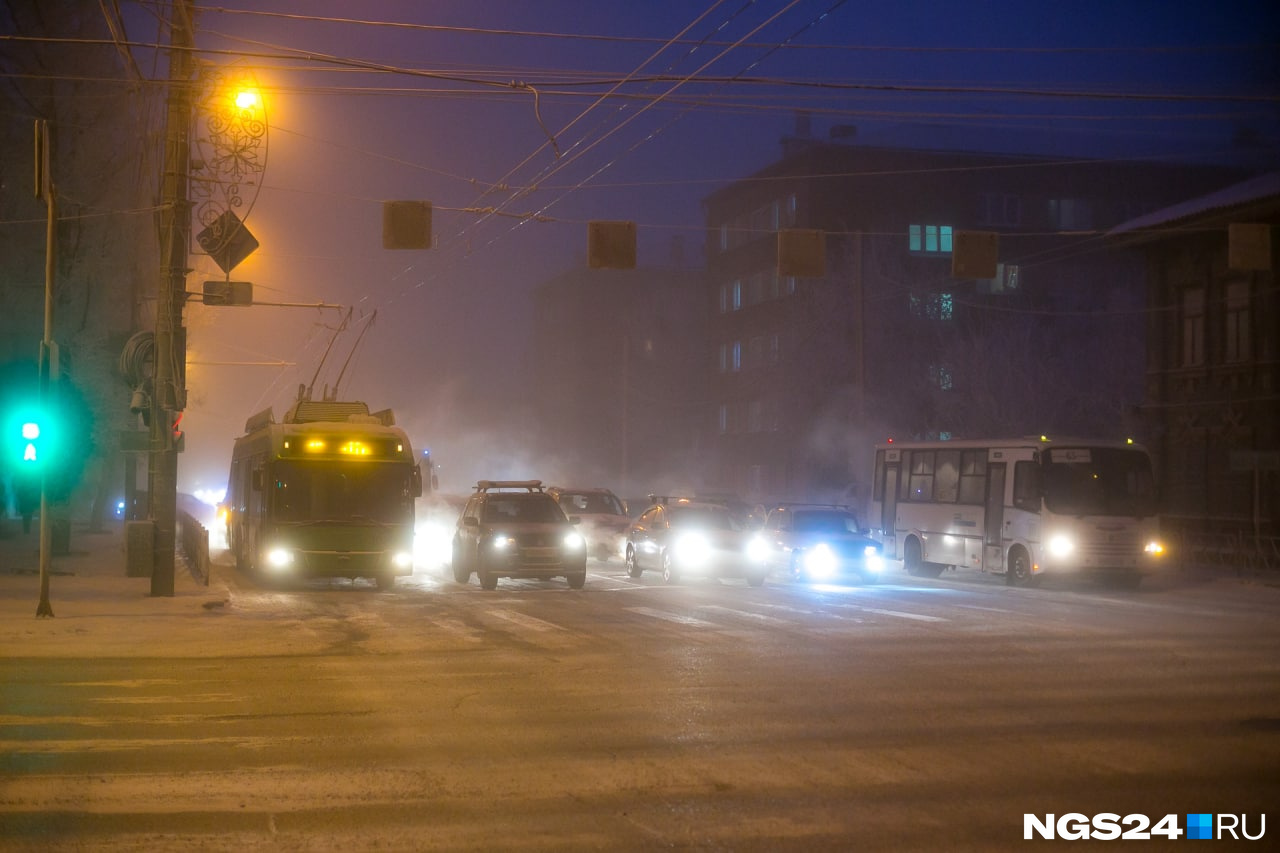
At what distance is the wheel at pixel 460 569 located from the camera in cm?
2961

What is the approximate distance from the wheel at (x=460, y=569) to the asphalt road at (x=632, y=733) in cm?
916

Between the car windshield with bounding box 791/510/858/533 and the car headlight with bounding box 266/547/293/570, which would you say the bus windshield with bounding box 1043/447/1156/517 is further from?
the car headlight with bounding box 266/547/293/570

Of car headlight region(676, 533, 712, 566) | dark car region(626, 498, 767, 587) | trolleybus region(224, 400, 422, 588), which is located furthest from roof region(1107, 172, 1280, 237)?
trolleybus region(224, 400, 422, 588)

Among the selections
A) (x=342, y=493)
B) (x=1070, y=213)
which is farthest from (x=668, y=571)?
(x=1070, y=213)

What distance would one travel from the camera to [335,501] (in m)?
27.3

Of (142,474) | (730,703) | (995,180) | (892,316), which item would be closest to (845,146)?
(995,180)

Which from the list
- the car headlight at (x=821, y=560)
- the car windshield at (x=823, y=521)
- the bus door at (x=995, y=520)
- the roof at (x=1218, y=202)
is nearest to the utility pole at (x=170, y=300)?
the car headlight at (x=821, y=560)

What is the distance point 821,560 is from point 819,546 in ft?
1.11

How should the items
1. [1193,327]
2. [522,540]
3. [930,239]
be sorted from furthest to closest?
1. [930,239]
2. [1193,327]
3. [522,540]

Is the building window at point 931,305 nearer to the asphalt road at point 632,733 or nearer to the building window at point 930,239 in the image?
the building window at point 930,239

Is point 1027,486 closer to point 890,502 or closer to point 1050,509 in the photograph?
point 1050,509

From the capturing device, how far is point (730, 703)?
1231cm

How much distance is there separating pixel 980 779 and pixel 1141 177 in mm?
68527

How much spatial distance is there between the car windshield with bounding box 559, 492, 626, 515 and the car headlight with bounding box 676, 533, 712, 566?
7.73 metres
